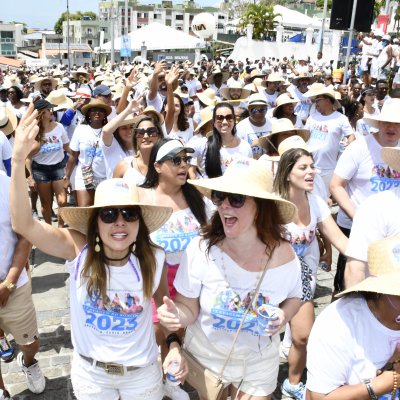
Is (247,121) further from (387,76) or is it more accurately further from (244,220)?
(387,76)

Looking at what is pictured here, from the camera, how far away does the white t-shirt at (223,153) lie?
540 centimetres

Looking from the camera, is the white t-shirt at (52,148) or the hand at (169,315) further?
the white t-shirt at (52,148)

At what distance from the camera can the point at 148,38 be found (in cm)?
3234

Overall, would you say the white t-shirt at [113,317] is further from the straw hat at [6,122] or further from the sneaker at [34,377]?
the straw hat at [6,122]

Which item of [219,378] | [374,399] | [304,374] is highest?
[374,399]

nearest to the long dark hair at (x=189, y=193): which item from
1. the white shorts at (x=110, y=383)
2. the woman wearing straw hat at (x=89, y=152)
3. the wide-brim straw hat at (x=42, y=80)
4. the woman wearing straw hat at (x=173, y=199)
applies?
the woman wearing straw hat at (x=173, y=199)

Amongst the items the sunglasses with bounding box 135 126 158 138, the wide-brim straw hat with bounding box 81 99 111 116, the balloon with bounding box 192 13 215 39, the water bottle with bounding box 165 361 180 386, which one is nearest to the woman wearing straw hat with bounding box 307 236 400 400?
the water bottle with bounding box 165 361 180 386

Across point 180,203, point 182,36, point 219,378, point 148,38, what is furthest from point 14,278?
point 182,36

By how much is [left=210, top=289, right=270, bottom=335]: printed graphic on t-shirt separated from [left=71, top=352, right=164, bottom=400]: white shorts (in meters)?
0.55

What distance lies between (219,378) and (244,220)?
887 mm

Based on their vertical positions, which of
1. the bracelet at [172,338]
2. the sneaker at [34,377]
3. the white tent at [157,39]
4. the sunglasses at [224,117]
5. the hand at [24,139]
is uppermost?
the white tent at [157,39]

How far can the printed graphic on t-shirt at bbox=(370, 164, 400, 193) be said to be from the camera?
410 centimetres

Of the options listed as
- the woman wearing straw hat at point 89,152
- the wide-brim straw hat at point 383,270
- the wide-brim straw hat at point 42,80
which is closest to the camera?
the wide-brim straw hat at point 383,270

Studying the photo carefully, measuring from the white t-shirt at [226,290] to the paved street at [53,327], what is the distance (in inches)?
54.8
